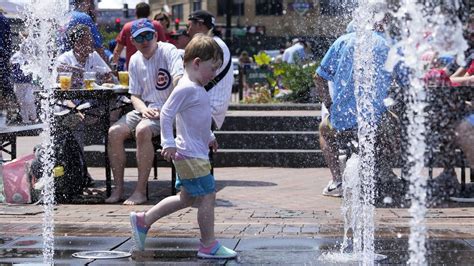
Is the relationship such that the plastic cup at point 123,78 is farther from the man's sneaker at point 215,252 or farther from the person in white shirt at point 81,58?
the man's sneaker at point 215,252

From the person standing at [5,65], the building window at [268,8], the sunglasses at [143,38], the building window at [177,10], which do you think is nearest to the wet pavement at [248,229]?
the sunglasses at [143,38]

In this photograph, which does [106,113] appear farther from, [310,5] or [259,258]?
[310,5]

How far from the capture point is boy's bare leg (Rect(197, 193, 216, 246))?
23.1 ft

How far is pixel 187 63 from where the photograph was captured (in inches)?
286

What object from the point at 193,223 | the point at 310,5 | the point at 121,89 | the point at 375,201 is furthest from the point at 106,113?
the point at 310,5

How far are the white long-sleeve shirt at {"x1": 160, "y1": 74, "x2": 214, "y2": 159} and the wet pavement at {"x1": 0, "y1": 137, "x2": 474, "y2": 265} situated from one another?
2.27ft

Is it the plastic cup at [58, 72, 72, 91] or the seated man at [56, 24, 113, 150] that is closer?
the plastic cup at [58, 72, 72, 91]

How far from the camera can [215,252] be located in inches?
275

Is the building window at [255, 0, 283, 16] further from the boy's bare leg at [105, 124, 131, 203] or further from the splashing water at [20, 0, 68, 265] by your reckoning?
the boy's bare leg at [105, 124, 131, 203]

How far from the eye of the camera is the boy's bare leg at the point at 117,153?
33.2 feet

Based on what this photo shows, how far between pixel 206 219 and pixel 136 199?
293cm

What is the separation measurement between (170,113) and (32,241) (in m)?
1.48

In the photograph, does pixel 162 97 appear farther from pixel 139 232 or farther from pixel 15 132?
pixel 139 232

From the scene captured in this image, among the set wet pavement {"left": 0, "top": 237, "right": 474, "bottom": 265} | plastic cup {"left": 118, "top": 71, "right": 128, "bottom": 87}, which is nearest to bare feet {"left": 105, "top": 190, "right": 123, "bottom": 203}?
plastic cup {"left": 118, "top": 71, "right": 128, "bottom": 87}
